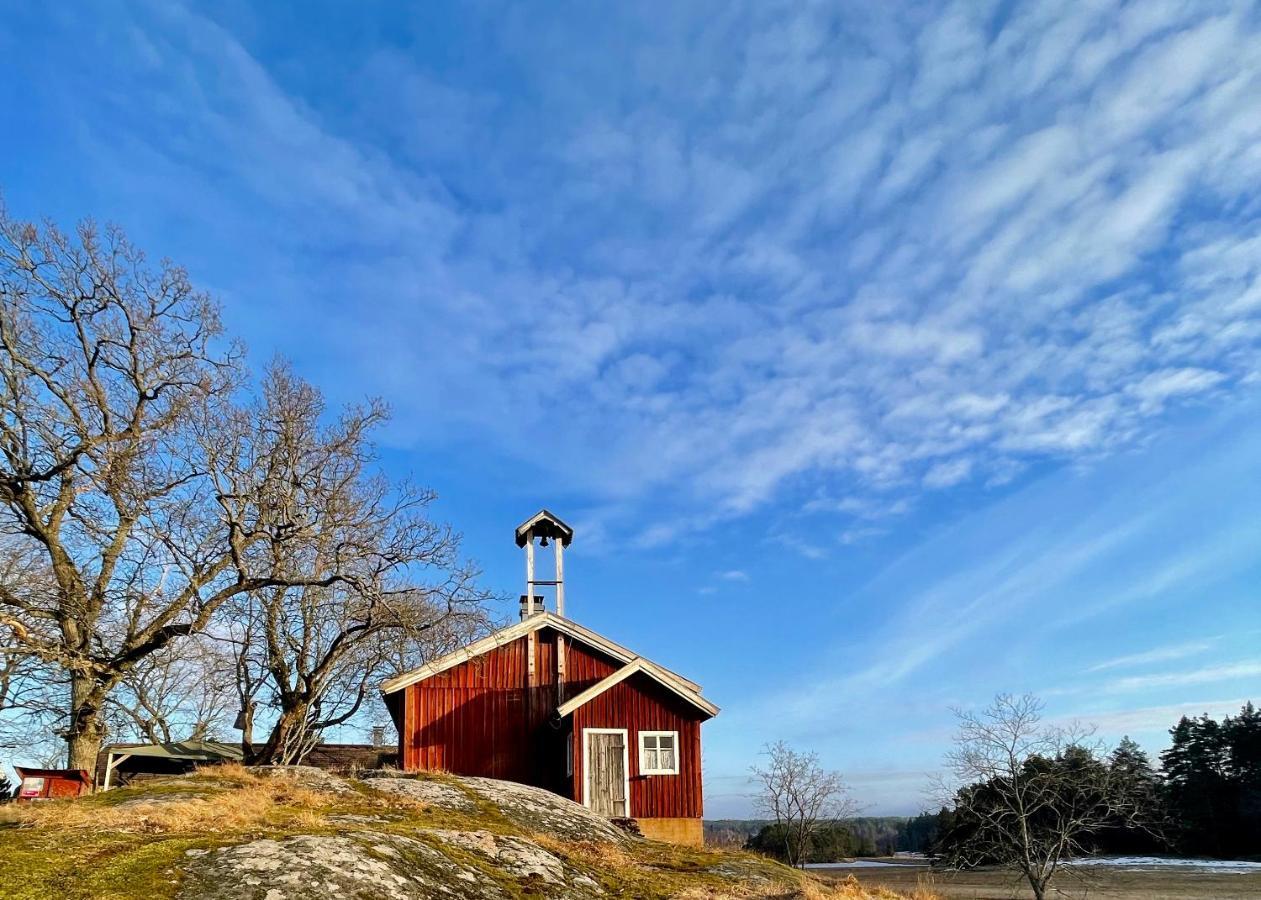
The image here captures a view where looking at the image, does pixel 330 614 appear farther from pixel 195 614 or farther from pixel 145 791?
pixel 145 791

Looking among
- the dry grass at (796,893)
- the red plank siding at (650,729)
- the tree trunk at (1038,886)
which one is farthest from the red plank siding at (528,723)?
the tree trunk at (1038,886)

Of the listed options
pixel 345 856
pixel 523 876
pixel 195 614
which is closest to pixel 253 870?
pixel 345 856

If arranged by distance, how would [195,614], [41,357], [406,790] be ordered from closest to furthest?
1. [406,790]
2. [41,357]
3. [195,614]

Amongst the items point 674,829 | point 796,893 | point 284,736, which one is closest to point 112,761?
point 284,736

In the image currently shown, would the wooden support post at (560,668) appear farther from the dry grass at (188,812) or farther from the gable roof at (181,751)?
the gable roof at (181,751)

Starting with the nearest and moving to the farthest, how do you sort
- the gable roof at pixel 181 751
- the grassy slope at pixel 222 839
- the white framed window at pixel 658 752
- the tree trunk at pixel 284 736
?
the grassy slope at pixel 222 839, the white framed window at pixel 658 752, the tree trunk at pixel 284 736, the gable roof at pixel 181 751

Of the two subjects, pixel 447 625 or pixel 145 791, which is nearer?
pixel 145 791

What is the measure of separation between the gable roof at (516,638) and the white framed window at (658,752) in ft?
5.40

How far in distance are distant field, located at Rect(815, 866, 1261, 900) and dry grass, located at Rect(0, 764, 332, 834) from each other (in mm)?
27178

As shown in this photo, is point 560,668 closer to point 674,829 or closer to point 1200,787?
point 674,829

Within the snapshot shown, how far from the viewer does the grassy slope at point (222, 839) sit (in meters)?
7.40

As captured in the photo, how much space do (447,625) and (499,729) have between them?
3560mm

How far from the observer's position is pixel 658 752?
2491 cm

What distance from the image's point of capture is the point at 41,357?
19.4 m
